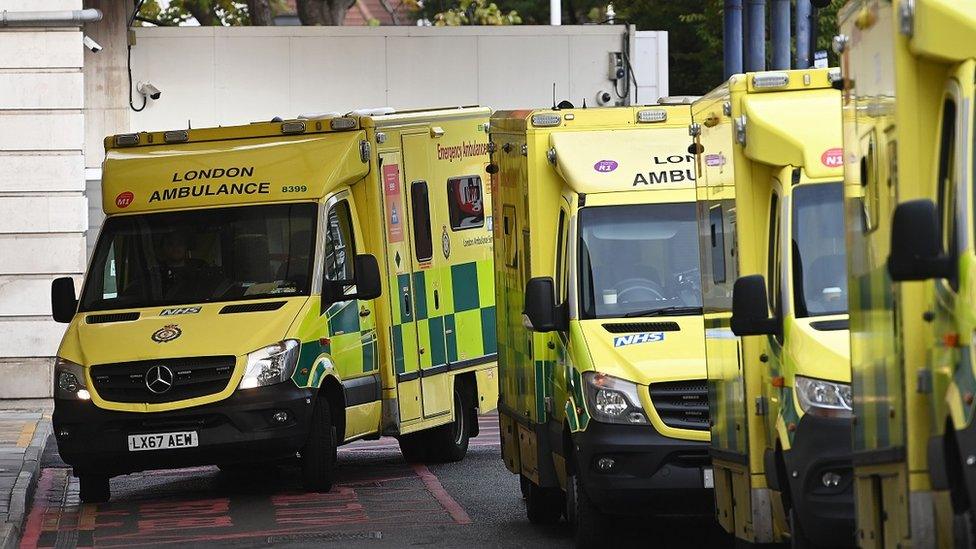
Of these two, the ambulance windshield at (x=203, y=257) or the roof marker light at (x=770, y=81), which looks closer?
the roof marker light at (x=770, y=81)

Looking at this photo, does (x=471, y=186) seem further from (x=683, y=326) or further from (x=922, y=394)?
(x=922, y=394)

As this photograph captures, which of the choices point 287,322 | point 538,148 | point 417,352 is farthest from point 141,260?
point 538,148

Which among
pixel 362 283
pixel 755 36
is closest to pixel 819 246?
pixel 362 283

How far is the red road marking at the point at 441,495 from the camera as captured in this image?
13648mm

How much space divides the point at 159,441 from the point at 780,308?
20.9 feet

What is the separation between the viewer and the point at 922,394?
6.29 metres

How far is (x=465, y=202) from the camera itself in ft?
57.2

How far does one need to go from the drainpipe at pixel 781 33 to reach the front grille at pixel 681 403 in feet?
31.3

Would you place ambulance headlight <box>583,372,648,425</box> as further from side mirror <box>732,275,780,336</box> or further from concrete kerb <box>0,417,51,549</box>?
concrete kerb <box>0,417,51,549</box>

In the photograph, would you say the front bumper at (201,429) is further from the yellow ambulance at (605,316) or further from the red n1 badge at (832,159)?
the red n1 badge at (832,159)

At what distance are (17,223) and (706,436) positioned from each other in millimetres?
13759

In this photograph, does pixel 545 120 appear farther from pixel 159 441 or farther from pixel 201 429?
pixel 159 441

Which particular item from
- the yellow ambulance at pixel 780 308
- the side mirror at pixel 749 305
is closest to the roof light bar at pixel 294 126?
the yellow ambulance at pixel 780 308

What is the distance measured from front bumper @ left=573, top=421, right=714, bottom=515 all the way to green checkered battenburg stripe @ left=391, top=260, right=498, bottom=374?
516 centimetres
